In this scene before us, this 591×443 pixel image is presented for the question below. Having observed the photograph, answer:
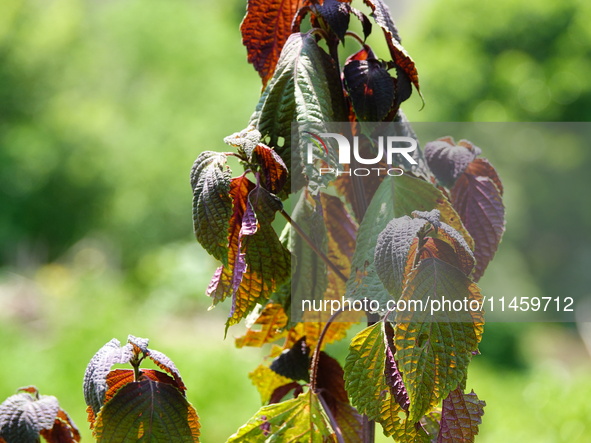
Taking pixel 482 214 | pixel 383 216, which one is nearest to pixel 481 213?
pixel 482 214

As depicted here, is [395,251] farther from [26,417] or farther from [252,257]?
[26,417]

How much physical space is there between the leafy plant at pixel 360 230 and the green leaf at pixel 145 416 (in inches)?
1.9

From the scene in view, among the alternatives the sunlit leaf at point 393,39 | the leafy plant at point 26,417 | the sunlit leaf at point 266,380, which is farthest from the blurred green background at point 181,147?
the sunlit leaf at point 393,39

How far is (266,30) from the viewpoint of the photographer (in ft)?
1.91

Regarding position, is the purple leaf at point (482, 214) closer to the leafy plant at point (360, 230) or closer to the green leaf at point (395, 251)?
the leafy plant at point (360, 230)

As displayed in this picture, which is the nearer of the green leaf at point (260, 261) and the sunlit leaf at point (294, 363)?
the green leaf at point (260, 261)

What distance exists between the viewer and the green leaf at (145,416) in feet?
1.59

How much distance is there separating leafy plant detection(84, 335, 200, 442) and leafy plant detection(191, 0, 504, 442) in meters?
0.05

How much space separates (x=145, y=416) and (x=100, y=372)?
4cm

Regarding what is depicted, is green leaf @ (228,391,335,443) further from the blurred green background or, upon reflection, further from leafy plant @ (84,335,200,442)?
the blurred green background

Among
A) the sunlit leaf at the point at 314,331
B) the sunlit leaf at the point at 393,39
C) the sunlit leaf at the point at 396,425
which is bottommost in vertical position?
the sunlit leaf at the point at 396,425

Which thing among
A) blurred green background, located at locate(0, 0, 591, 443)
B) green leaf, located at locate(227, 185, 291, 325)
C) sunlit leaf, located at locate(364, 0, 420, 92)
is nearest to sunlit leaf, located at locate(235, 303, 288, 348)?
green leaf, located at locate(227, 185, 291, 325)

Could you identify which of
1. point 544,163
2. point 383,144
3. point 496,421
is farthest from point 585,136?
point 383,144

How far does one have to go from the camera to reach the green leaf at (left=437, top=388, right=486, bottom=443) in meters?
0.49
